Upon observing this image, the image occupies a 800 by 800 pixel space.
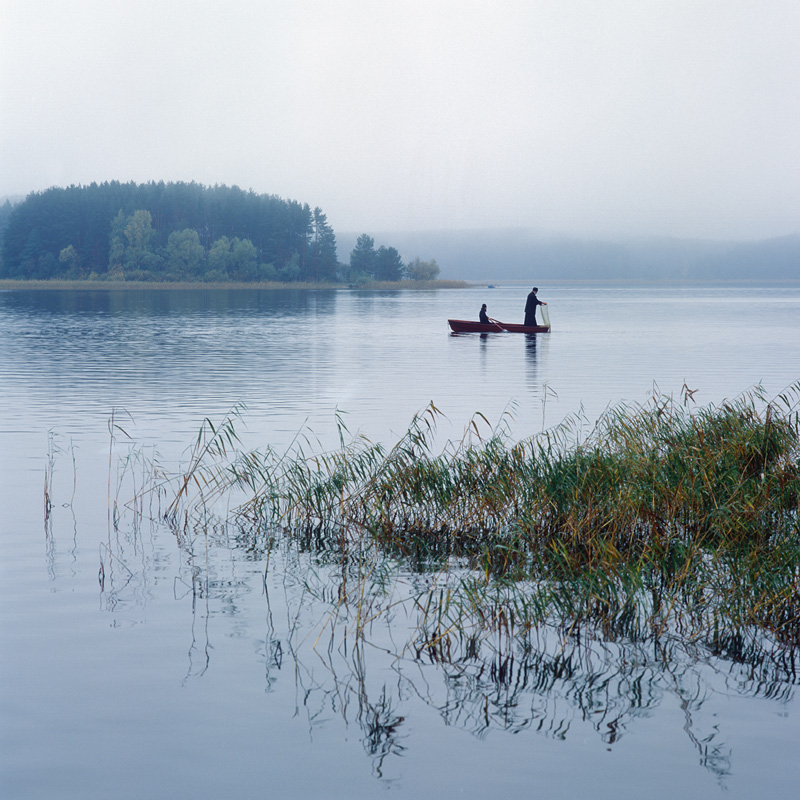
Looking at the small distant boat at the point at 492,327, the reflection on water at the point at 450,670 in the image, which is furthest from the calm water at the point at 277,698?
the small distant boat at the point at 492,327

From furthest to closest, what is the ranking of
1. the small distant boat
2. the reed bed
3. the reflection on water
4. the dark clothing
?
the small distant boat < the dark clothing < the reed bed < the reflection on water

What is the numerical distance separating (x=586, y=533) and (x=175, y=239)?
161797mm

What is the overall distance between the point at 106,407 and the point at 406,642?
1516cm

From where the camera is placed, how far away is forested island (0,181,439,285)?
533 feet

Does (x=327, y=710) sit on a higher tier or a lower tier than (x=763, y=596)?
lower

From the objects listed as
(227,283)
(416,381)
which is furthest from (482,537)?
(227,283)

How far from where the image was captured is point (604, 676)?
675 centimetres

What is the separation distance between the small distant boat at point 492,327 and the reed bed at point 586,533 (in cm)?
3279

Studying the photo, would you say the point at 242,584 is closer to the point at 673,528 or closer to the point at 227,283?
the point at 673,528

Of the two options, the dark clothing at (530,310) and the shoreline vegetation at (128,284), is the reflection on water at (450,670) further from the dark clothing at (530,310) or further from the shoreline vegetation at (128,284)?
the shoreline vegetation at (128,284)

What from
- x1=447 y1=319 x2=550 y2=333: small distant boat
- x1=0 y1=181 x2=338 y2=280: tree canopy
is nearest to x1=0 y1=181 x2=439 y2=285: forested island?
x1=0 y1=181 x2=338 y2=280: tree canopy

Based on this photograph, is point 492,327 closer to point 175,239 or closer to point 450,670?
point 450,670

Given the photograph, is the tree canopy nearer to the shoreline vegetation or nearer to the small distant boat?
the shoreline vegetation

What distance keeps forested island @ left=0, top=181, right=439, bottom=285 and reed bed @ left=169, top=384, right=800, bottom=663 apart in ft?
510
